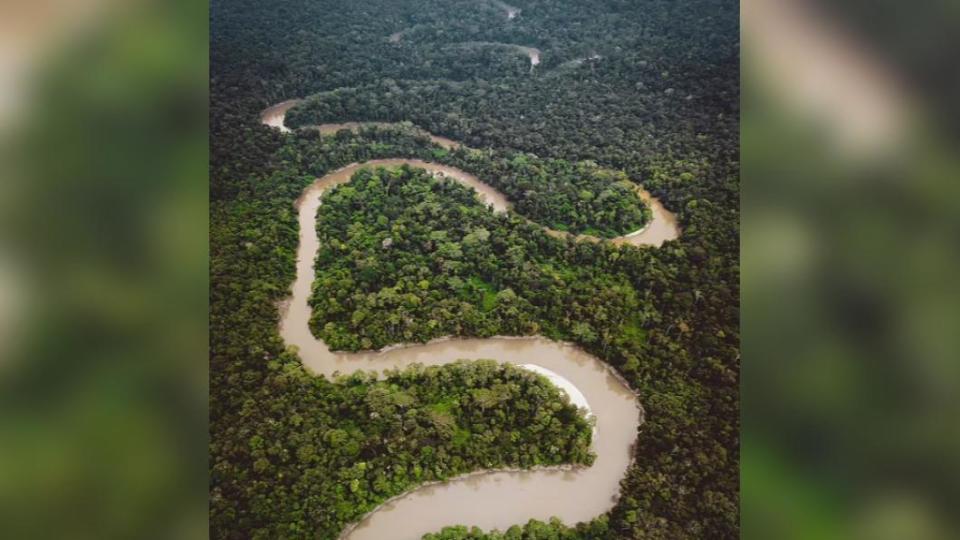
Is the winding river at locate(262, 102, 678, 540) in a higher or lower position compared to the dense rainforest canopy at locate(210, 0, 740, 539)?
lower

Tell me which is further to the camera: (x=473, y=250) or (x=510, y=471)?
(x=473, y=250)

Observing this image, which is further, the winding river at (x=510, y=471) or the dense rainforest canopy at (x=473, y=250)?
the dense rainforest canopy at (x=473, y=250)

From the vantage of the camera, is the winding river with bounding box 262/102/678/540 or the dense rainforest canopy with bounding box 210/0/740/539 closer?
the winding river with bounding box 262/102/678/540

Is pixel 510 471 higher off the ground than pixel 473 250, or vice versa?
pixel 473 250
